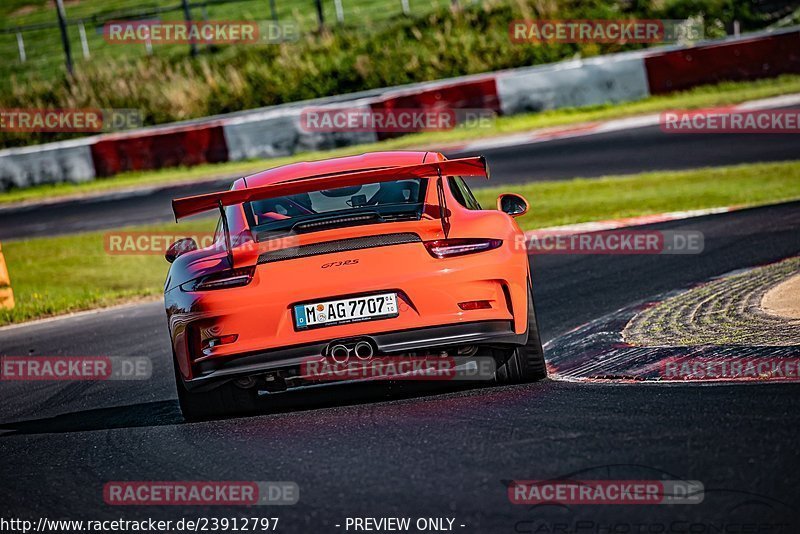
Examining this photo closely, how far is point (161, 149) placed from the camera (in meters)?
24.0

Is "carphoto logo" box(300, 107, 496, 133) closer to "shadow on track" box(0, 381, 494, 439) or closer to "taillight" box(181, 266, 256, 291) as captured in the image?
"shadow on track" box(0, 381, 494, 439)

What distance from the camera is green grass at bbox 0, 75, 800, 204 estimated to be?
852 inches

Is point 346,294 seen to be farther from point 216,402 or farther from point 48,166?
point 48,166

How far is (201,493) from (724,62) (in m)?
18.9

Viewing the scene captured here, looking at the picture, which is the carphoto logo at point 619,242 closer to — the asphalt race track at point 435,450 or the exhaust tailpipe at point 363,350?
the asphalt race track at point 435,450

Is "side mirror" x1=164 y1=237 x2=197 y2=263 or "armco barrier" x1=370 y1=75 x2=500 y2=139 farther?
"armco barrier" x1=370 y1=75 x2=500 y2=139

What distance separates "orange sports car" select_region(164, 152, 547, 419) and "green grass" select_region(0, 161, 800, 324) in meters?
6.87

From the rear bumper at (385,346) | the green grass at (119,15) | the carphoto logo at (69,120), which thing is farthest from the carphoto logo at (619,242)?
the green grass at (119,15)

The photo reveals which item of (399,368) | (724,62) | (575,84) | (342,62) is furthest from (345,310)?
(342,62)

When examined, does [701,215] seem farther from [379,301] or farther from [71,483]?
[71,483]

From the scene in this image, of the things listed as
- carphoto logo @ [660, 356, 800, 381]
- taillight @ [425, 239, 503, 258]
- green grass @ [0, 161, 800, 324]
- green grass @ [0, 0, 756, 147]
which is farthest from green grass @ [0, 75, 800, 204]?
taillight @ [425, 239, 503, 258]

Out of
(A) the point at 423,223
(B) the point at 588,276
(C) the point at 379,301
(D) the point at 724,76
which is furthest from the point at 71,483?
(D) the point at 724,76

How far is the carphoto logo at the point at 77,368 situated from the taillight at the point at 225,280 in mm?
2397

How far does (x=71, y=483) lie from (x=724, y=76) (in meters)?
18.6
